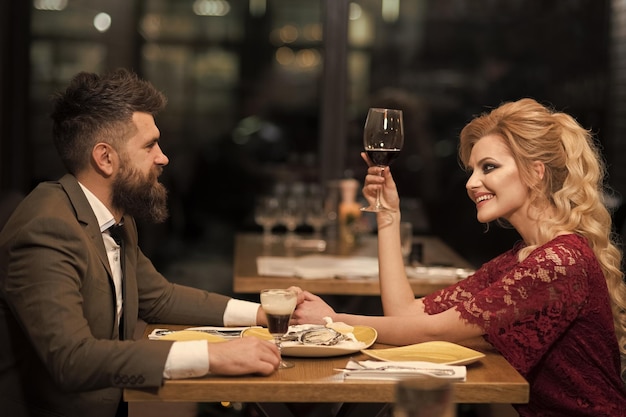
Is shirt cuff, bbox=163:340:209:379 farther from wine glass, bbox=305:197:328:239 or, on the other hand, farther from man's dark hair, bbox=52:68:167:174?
wine glass, bbox=305:197:328:239

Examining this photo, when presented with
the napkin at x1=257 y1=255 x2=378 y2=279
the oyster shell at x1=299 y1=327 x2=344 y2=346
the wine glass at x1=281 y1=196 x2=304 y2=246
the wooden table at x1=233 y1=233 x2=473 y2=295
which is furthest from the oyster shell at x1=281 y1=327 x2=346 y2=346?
the wine glass at x1=281 y1=196 x2=304 y2=246

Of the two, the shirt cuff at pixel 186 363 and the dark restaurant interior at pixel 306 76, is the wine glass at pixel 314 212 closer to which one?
the dark restaurant interior at pixel 306 76

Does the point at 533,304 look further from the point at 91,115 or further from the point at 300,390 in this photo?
the point at 91,115

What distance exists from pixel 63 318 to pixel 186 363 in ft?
1.05

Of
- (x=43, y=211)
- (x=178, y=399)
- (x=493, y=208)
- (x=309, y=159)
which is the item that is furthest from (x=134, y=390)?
(x=309, y=159)

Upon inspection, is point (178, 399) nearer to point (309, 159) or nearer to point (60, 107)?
point (60, 107)

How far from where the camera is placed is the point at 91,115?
8.80 ft

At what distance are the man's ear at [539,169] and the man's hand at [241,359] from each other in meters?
1.04

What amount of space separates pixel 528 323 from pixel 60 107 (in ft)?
4.75

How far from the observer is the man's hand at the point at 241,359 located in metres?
2.13

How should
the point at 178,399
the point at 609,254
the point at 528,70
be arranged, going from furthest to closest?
1. the point at 528,70
2. the point at 609,254
3. the point at 178,399

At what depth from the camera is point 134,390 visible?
2.12m

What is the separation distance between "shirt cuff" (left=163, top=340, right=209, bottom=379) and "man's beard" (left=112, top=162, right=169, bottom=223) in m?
0.70

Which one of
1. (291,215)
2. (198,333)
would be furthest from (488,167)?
(291,215)
